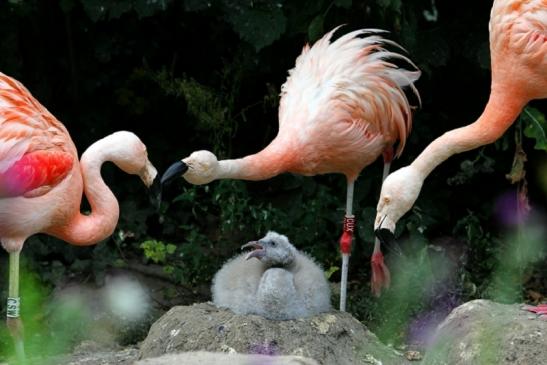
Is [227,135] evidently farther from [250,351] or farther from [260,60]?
[250,351]

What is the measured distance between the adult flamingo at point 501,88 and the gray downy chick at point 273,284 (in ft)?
1.49

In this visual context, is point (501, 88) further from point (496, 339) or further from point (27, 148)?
point (27, 148)

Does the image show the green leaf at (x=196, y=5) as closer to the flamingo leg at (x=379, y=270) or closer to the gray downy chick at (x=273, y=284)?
the flamingo leg at (x=379, y=270)

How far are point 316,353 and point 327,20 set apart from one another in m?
2.40

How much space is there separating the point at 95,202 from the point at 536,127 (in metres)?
2.71

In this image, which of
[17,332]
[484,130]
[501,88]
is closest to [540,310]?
[484,130]

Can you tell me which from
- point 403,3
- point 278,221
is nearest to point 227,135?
point 278,221

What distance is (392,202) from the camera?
493cm

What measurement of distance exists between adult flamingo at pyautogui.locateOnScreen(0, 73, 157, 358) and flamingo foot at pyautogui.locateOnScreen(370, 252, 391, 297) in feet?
4.98

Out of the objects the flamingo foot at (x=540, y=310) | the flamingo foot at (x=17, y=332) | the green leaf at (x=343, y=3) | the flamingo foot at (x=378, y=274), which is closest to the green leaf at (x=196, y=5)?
the green leaf at (x=343, y=3)

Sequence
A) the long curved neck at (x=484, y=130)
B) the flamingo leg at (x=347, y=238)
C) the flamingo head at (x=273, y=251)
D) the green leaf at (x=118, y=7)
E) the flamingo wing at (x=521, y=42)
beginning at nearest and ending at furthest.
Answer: the flamingo head at (x=273, y=251) < the flamingo wing at (x=521, y=42) < the long curved neck at (x=484, y=130) < the flamingo leg at (x=347, y=238) < the green leaf at (x=118, y=7)

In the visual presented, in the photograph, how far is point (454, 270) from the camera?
19.5ft

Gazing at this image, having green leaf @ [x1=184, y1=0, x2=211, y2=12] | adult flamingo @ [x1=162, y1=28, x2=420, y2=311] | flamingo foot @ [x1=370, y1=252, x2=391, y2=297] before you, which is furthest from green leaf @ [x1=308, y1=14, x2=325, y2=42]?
flamingo foot @ [x1=370, y1=252, x2=391, y2=297]

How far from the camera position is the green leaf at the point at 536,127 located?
5852 millimetres
